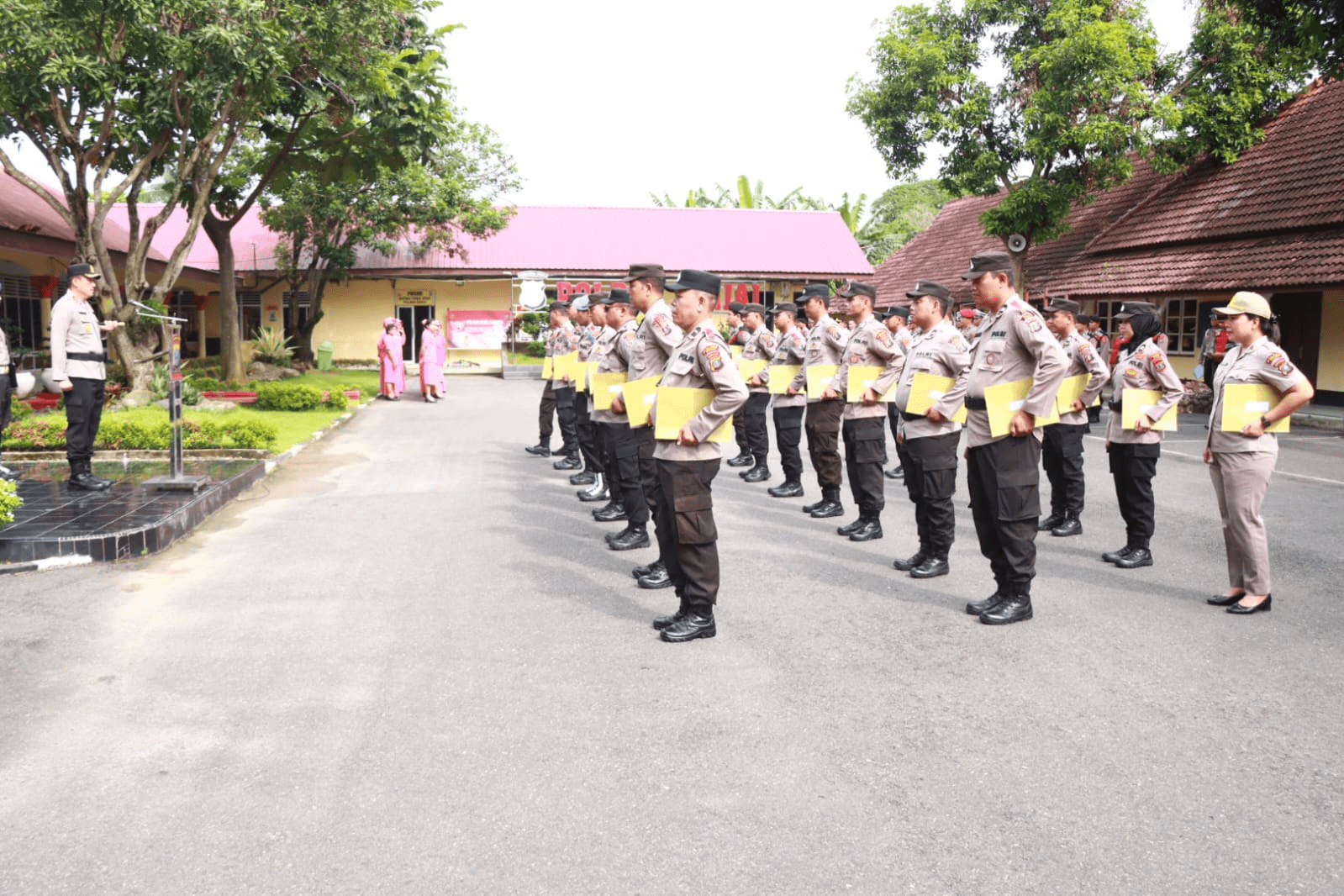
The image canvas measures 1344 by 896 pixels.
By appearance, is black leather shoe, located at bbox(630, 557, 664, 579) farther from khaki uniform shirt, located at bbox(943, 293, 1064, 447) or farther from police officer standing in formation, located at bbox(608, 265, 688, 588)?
khaki uniform shirt, located at bbox(943, 293, 1064, 447)

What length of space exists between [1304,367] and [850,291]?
15.3 metres

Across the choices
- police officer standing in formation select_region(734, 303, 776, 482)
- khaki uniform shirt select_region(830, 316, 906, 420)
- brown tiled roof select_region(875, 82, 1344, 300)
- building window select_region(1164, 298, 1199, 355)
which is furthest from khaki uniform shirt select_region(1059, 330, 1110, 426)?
building window select_region(1164, 298, 1199, 355)

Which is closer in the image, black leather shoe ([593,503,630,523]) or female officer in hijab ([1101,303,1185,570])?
female officer in hijab ([1101,303,1185,570])

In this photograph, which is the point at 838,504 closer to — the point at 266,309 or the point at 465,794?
the point at 465,794

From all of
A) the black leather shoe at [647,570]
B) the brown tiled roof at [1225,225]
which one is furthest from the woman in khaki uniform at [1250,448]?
the brown tiled roof at [1225,225]

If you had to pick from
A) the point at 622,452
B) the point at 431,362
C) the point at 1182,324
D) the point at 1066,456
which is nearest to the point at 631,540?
the point at 622,452

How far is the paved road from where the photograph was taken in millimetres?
3064

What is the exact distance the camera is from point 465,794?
11.4ft

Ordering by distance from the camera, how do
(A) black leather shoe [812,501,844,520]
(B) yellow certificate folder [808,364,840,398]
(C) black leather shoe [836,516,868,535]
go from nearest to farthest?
1. (C) black leather shoe [836,516,868,535]
2. (A) black leather shoe [812,501,844,520]
3. (B) yellow certificate folder [808,364,840,398]

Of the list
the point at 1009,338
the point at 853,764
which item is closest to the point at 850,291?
the point at 1009,338

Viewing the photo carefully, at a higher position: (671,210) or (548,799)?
(671,210)

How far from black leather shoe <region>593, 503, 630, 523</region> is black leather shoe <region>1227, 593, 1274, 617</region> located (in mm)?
4294

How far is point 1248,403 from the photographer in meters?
5.73

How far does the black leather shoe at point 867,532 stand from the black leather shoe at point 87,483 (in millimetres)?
6207
